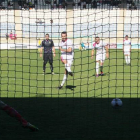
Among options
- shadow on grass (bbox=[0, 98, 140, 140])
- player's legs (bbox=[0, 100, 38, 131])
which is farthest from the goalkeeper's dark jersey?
player's legs (bbox=[0, 100, 38, 131])

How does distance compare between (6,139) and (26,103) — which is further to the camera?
(26,103)

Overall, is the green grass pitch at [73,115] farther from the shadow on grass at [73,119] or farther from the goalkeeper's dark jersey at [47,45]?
the goalkeeper's dark jersey at [47,45]

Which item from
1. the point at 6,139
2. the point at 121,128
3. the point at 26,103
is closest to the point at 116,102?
the point at 121,128

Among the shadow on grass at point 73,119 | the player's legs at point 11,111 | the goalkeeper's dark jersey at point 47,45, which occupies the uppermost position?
the goalkeeper's dark jersey at point 47,45

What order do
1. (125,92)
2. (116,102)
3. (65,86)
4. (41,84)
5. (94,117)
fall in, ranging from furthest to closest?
(41,84), (65,86), (125,92), (116,102), (94,117)

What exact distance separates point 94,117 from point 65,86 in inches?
195

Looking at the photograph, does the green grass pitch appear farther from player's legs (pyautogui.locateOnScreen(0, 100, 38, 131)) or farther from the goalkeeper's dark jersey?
the goalkeeper's dark jersey

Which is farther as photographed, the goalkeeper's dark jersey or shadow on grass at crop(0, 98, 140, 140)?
the goalkeeper's dark jersey

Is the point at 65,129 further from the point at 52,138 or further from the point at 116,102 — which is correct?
the point at 116,102

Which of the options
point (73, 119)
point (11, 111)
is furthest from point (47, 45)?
point (11, 111)

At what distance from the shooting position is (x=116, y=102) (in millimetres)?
9828

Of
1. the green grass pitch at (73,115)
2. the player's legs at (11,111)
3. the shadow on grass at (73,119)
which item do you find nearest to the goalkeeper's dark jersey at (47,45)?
the green grass pitch at (73,115)

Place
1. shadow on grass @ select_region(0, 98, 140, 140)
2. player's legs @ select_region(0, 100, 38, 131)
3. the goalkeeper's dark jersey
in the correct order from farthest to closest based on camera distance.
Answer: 1. the goalkeeper's dark jersey
2. shadow on grass @ select_region(0, 98, 140, 140)
3. player's legs @ select_region(0, 100, 38, 131)

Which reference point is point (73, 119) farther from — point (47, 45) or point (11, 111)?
point (47, 45)
